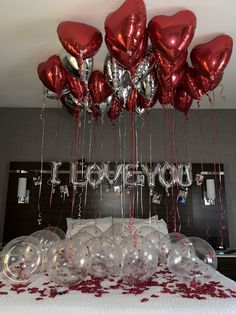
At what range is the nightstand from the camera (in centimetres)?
254

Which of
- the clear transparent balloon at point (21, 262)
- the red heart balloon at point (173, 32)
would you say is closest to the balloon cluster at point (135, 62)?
the red heart balloon at point (173, 32)

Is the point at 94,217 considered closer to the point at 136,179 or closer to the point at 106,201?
the point at 106,201

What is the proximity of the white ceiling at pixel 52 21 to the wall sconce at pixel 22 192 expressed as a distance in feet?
3.73

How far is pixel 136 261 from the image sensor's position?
1307 millimetres

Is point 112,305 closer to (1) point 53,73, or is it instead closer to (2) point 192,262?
(2) point 192,262

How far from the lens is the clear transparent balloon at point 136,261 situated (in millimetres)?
1309

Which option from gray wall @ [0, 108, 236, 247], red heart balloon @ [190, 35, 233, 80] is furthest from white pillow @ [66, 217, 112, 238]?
red heart balloon @ [190, 35, 233, 80]

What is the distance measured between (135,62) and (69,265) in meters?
1.13

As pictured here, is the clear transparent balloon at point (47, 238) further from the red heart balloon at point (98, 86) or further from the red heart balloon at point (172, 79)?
the red heart balloon at point (172, 79)

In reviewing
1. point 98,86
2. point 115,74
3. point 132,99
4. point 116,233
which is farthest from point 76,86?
point 116,233

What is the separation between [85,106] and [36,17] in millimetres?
754

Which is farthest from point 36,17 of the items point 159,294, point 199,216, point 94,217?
point 199,216

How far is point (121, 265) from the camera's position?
1337 millimetres

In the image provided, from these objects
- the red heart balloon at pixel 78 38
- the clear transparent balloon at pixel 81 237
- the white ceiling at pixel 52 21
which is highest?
the white ceiling at pixel 52 21
